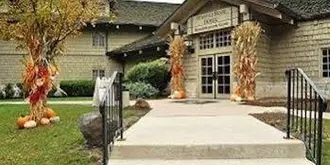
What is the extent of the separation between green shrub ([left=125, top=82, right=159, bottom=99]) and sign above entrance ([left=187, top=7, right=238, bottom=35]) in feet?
10.9

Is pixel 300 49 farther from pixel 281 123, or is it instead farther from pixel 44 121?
pixel 44 121

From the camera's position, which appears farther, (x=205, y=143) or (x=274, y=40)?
(x=274, y=40)

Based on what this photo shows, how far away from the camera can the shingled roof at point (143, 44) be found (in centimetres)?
2536

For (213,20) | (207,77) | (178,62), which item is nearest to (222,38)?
(213,20)

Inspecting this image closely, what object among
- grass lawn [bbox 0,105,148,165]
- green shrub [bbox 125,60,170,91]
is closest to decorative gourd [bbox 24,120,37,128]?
grass lawn [bbox 0,105,148,165]

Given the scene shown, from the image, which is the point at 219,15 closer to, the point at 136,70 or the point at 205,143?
the point at 136,70

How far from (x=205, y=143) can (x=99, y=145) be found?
75.1 inches

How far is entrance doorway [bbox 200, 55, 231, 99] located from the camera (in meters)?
19.5

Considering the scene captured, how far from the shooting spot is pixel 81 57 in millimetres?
30953

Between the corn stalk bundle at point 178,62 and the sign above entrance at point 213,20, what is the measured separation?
2.24ft

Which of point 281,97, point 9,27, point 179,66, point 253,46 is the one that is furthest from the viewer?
point 179,66

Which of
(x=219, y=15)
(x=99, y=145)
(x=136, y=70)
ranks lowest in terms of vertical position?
(x=99, y=145)

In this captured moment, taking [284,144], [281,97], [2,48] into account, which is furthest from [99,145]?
[2,48]

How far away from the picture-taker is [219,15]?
19.4m
